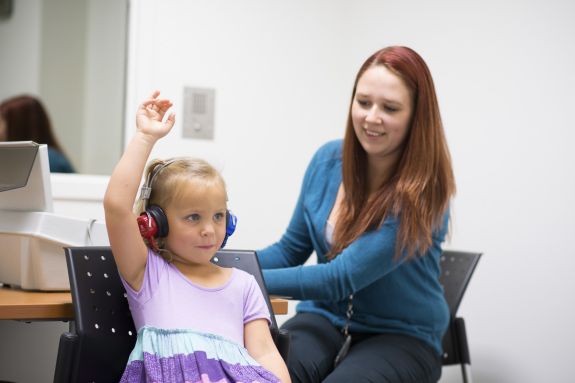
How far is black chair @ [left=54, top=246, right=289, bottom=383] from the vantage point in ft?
3.83

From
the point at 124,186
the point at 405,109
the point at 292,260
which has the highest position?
the point at 405,109

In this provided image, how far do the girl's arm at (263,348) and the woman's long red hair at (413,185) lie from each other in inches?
21.8

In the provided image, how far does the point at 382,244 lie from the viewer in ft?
5.84

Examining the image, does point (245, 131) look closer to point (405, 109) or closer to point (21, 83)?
point (405, 109)

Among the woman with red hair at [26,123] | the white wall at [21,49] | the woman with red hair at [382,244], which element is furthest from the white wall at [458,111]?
the white wall at [21,49]

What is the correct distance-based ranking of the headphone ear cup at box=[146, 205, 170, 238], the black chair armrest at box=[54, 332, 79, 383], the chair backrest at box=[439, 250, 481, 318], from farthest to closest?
the chair backrest at box=[439, 250, 481, 318], the headphone ear cup at box=[146, 205, 170, 238], the black chair armrest at box=[54, 332, 79, 383]

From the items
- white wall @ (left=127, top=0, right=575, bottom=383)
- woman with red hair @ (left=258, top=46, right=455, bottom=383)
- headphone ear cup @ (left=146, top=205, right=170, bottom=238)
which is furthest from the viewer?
white wall @ (left=127, top=0, right=575, bottom=383)

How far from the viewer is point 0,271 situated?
151cm

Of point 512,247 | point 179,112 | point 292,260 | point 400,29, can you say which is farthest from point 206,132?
point 512,247

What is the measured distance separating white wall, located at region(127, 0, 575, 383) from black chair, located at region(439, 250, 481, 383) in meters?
0.29

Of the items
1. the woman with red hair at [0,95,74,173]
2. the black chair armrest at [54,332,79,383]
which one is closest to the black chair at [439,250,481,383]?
the black chair armrest at [54,332,79,383]

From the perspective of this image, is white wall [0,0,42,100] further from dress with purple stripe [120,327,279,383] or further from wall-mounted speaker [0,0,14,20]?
dress with purple stripe [120,327,279,383]

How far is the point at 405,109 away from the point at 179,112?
1.34 metres

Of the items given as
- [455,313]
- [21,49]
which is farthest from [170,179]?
[21,49]
